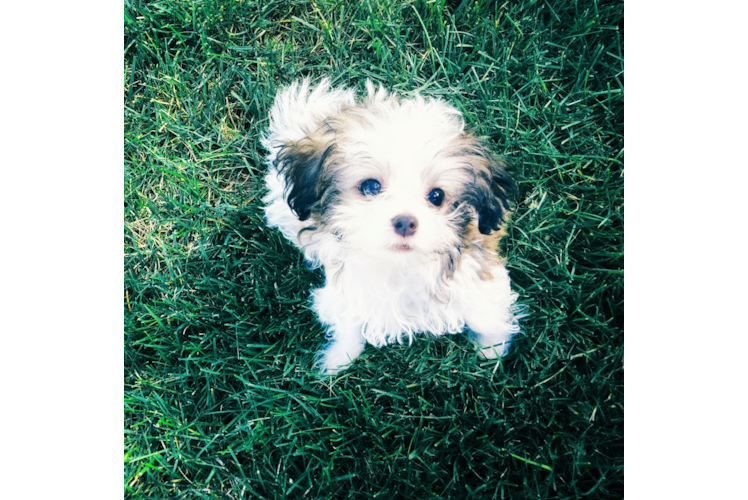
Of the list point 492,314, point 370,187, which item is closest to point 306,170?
point 370,187

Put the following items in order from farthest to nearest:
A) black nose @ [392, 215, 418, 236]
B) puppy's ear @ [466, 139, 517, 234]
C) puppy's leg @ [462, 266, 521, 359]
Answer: puppy's leg @ [462, 266, 521, 359] → puppy's ear @ [466, 139, 517, 234] → black nose @ [392, 215, 418, 236]

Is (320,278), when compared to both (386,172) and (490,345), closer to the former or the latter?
(386,172)

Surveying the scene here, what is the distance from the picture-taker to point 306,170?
1397mm

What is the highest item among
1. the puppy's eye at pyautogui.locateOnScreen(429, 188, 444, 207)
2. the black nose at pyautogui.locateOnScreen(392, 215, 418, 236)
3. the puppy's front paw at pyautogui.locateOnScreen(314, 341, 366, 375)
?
the puppy's eye at pyautogui.locateOnScreen(429, 188, 444, 207)

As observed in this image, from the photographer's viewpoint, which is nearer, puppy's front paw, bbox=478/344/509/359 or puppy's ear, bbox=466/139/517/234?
puppy's ear, bbox=466/139/517/234

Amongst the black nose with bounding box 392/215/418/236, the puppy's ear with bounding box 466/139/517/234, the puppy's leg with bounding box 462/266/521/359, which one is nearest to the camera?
the black nose with bounding box 392/215/418/236

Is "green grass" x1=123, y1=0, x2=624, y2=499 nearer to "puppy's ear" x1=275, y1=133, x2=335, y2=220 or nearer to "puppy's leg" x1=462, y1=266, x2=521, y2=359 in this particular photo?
"puppy's leg" x1=462, y1=266, x2=521, y2=359

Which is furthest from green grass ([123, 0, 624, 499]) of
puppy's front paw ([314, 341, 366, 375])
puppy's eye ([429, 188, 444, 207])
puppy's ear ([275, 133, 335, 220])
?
puppy's eye ([429, 188, 444, 207])

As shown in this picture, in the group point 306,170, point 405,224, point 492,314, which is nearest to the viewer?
point 405,224

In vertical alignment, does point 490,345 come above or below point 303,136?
below

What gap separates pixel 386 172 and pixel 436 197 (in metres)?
0.15

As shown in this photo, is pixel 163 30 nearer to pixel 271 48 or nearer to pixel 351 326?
pixel 271 48

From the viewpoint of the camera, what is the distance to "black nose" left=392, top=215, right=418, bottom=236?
1176 mm

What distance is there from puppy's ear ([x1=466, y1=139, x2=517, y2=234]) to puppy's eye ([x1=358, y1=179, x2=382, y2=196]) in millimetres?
265
